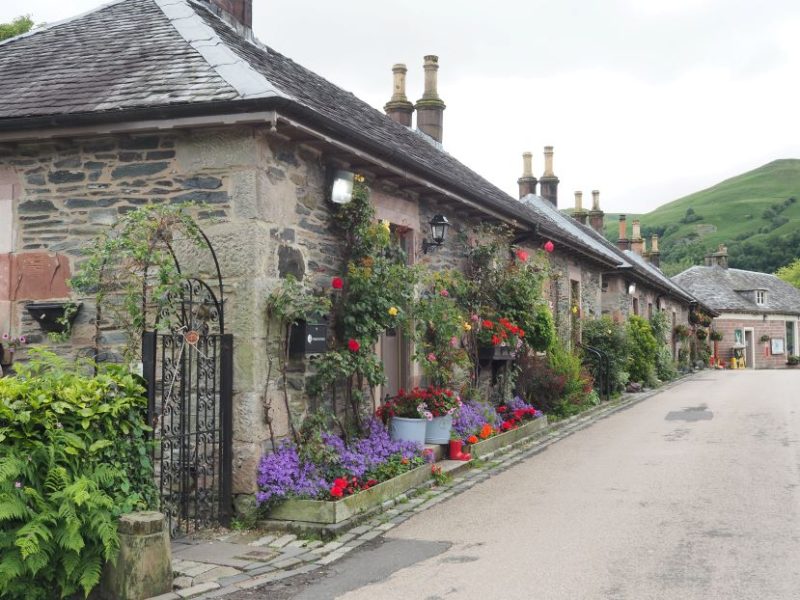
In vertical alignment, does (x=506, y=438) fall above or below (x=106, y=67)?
below

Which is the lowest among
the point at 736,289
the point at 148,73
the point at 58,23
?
the point at 736,289

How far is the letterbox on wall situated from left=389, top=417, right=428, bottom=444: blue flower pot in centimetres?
191

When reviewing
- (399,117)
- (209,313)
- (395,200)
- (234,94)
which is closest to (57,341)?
(209,313)

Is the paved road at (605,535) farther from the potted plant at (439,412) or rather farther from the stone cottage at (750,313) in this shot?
the stone cottage at (750,313)

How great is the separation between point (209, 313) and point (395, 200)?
3267mm

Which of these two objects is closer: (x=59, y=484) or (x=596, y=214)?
(x=59, y=484)

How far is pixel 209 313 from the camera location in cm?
683

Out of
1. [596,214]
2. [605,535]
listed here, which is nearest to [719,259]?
[596,214]

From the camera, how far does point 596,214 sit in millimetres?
33781

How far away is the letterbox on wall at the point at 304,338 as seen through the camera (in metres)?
6.95

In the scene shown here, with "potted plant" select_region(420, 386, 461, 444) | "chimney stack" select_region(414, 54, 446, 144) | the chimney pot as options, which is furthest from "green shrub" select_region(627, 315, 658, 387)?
"potted plant" select_region(420, 386, 461, 444)

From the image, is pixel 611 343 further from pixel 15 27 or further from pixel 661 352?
pixel 15 27

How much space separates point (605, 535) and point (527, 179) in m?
22.4

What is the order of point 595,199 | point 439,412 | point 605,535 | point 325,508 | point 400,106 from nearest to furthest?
point 605,535 < point 325,508 < point 439,412 < point 400,106 < point 595,199
